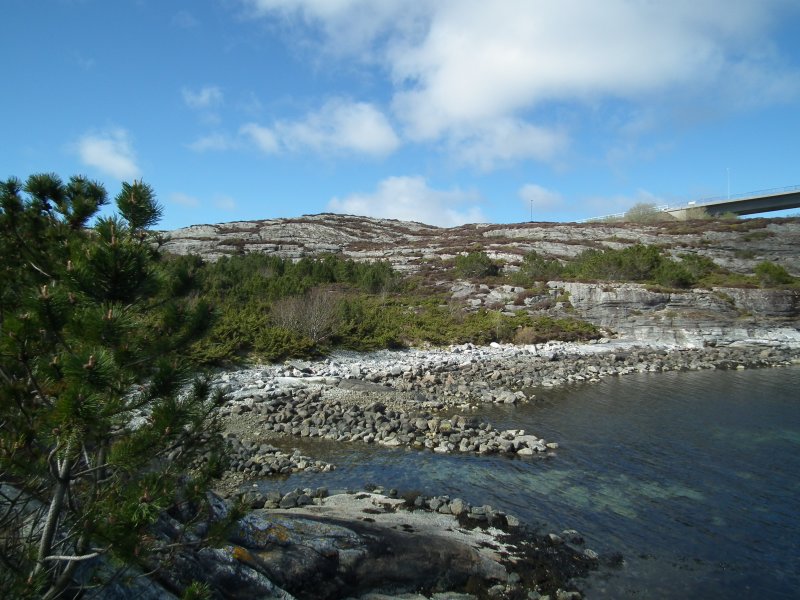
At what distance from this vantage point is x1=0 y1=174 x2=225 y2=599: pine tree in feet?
9.45

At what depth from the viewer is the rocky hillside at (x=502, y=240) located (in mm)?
51812

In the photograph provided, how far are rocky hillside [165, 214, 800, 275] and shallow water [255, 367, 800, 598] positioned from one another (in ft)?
123

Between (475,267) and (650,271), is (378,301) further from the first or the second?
(650,271)

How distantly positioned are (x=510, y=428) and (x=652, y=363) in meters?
15.3

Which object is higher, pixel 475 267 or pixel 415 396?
pixel 475 267

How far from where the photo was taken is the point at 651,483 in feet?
35.7

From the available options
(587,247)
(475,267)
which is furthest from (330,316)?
(587,247)

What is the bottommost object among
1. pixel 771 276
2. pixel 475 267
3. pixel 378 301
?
pixel 378 301

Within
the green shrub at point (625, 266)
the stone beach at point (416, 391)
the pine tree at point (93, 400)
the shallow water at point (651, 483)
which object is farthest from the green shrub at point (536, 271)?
the pine tree at point (93, 400)

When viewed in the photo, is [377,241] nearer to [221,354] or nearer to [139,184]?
[221,354]

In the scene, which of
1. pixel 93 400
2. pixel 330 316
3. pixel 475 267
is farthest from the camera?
pixel 475 267

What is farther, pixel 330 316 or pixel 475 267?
pixel 475 267

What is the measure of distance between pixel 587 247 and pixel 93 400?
199 feet

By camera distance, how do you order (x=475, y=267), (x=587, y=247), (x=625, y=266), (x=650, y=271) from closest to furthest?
(x=650, y=271) → (x=625, y=266) → (x=475, y=267) → (x=587, y=247)
